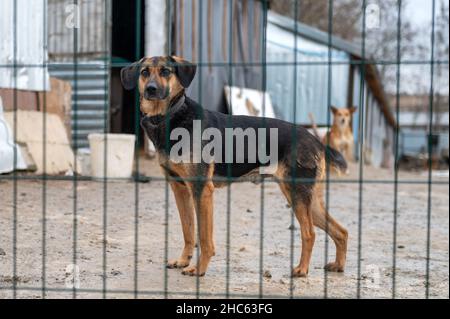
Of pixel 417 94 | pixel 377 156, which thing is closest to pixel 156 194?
pixel 377 156

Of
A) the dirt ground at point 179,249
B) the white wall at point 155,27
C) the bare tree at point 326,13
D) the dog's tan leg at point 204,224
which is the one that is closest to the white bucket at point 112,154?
the dirt ground at point 179,249

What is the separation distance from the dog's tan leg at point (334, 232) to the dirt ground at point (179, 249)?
112 millimetres

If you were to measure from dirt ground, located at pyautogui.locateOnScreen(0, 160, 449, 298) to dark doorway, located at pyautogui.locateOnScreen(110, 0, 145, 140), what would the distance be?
4504 millimetres

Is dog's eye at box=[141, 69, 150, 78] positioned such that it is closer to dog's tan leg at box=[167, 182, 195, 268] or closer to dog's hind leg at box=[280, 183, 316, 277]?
dog's tan leg at box=[167, 182, 195, 268]

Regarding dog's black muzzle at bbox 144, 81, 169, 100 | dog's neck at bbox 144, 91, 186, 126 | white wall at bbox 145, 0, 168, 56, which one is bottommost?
dog's neck at bbox 144, 91, 186, 126

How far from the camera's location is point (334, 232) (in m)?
5.54

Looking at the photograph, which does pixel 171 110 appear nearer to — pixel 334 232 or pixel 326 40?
pixel 334 232

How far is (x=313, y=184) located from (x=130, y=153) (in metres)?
5.13

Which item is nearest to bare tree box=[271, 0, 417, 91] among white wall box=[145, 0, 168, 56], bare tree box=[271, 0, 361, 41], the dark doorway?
bare tree box=[271, 0, 361, 41]

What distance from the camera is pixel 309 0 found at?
86.8ft

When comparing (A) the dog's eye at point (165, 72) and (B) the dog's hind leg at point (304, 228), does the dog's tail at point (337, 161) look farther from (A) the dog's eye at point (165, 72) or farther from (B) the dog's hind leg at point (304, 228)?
(A) the dog's eye at point (165, 72)

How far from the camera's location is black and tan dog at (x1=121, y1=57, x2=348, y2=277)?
4.96 m

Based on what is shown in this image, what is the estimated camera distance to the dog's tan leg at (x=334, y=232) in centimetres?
552

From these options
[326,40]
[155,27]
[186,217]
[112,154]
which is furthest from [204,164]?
[326,40]
